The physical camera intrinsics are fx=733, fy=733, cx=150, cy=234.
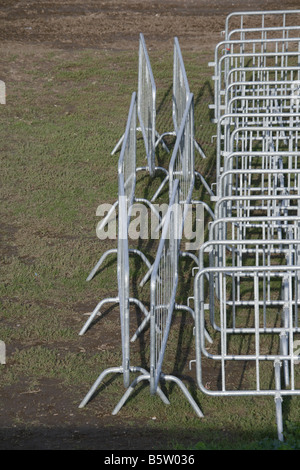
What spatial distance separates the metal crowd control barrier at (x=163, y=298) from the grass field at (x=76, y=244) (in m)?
0.19

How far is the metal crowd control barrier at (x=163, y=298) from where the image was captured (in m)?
5.59

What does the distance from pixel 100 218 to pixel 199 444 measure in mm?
4450

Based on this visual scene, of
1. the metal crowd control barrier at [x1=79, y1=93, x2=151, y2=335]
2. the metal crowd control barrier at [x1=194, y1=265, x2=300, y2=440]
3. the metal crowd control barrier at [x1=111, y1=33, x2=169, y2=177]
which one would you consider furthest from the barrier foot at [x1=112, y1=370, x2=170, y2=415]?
the metal crowd control barrier at [x1=111, y1=33, x2=169, y2=177]

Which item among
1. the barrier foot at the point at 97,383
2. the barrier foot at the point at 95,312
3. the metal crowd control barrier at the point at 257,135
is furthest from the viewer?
the metal crowd control barrier at the point at 257,135

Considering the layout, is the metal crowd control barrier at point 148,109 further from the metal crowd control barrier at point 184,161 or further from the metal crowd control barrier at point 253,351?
the metal crowd control barrier at point 253,351

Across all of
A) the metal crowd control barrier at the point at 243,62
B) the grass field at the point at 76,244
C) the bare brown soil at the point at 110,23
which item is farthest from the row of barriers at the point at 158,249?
the bare brown soil at the point at 110,23

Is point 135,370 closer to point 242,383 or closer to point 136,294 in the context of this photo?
point 242,383

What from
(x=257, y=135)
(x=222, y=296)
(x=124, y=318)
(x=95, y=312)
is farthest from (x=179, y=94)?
(x=124, y=318)

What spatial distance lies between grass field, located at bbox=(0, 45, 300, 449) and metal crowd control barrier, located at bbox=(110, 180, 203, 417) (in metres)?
0.19

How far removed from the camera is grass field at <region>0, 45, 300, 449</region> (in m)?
5.89

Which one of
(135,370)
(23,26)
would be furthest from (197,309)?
(23,26)

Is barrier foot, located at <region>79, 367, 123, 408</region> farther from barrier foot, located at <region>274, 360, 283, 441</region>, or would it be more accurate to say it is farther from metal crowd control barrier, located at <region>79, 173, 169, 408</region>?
barrier foot, located at <region>274, 360, 283, 441</region>

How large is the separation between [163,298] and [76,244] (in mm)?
2682

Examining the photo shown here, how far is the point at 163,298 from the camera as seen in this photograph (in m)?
6.23
